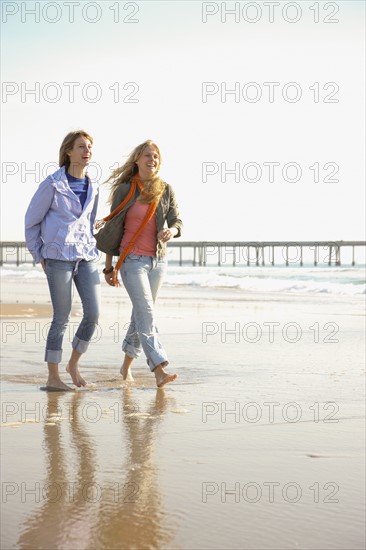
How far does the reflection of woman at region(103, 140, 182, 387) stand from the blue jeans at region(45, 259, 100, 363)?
211mm

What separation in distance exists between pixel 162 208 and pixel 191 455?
7.59 ft

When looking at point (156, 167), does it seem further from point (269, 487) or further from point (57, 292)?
point (269, 487)

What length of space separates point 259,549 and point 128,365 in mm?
3447

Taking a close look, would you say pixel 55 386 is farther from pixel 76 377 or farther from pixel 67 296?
pixel 67 296

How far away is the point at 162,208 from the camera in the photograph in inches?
225

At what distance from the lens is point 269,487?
3.28m

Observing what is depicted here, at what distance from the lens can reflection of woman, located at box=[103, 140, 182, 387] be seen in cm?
567

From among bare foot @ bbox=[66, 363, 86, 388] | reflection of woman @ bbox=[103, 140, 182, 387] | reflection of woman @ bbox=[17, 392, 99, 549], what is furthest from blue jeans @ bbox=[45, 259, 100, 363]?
reflection of woman @ bbox=[17, 392, 99, 549]

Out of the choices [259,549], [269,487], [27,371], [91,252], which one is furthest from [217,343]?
[259,549]

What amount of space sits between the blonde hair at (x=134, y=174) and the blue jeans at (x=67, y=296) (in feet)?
1.71

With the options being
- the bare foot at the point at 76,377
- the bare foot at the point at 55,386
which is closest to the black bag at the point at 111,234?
the bare foot at the point at 76,377

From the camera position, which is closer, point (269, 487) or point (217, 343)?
point (269, 487)

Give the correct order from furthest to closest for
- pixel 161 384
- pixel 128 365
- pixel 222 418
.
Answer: pixel 128 365, pixel 161 384, pixel 222 418

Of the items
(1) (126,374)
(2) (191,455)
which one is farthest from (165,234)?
(2) (191,455)
